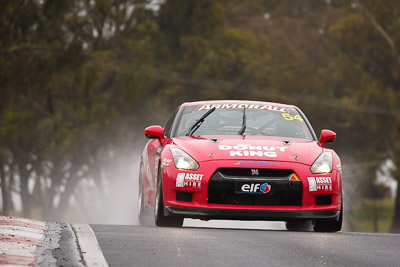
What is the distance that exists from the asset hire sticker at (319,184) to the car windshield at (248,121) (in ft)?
Result: 3.53

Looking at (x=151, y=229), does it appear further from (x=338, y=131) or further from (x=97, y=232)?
(x=338, y=131)

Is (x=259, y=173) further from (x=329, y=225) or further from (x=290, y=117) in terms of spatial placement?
(x=290, y=117)

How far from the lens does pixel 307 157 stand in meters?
9.90

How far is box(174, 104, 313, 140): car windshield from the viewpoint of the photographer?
426 inches

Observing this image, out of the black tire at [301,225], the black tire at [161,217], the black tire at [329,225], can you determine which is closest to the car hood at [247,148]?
the black tire at [161,217]

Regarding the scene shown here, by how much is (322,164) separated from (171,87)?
35.1m

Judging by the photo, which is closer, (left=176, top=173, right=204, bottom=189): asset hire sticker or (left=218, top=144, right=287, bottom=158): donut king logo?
(left=176, top=173, right=204, bottom=189): asset hire sticker

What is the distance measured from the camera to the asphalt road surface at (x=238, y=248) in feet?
22.9

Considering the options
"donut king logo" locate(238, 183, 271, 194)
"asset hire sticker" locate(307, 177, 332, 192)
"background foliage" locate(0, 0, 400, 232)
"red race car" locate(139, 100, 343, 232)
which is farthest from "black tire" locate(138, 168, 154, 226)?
"background foliage" locate(0, 0, 400, 232)

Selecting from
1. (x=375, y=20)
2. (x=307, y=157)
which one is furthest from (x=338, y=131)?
(x=307, y=157)

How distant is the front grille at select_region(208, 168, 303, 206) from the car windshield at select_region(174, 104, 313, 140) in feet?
3.74

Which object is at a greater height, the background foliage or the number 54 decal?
the number 54 decal

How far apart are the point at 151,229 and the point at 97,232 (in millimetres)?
766

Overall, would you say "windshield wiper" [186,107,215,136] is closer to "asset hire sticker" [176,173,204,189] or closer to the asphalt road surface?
"asset hire sticker" [176,173,204,189]
